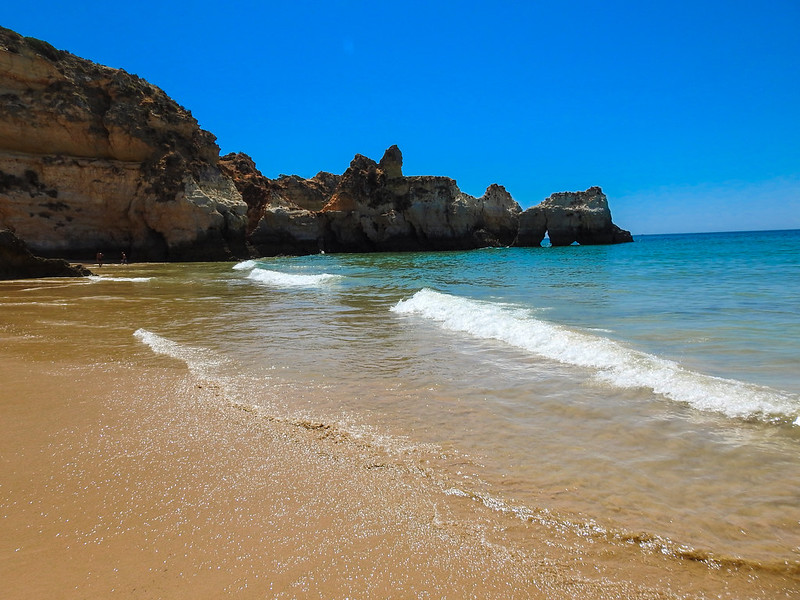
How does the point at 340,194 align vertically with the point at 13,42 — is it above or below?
below

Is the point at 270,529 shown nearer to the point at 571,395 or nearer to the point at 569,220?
the point at 571,395

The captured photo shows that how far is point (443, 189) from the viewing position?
53125mm

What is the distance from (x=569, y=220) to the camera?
5850cm

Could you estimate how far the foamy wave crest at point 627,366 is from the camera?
3883 millimetres

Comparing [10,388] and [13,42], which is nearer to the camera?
[10,388]

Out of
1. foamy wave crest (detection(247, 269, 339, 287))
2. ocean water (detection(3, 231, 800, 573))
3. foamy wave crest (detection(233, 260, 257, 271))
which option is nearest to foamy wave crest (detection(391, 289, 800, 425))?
ocean water (detection(3, 231, 800, 573))

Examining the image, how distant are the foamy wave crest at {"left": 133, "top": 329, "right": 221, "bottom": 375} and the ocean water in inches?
1.6

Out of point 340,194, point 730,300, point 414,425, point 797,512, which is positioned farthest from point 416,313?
point 340,194

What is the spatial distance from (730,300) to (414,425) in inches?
385

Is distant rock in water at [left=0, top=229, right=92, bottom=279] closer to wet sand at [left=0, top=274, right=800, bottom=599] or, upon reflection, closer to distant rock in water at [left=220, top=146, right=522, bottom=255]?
wet sand at [left=0, top=274, right=800, bottom=599]

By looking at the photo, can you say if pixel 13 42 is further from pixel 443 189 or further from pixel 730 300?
pixel 730 300

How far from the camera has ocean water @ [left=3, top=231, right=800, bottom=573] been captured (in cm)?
249

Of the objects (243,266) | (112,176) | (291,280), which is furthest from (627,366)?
(112,176)

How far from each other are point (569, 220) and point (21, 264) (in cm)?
5479
